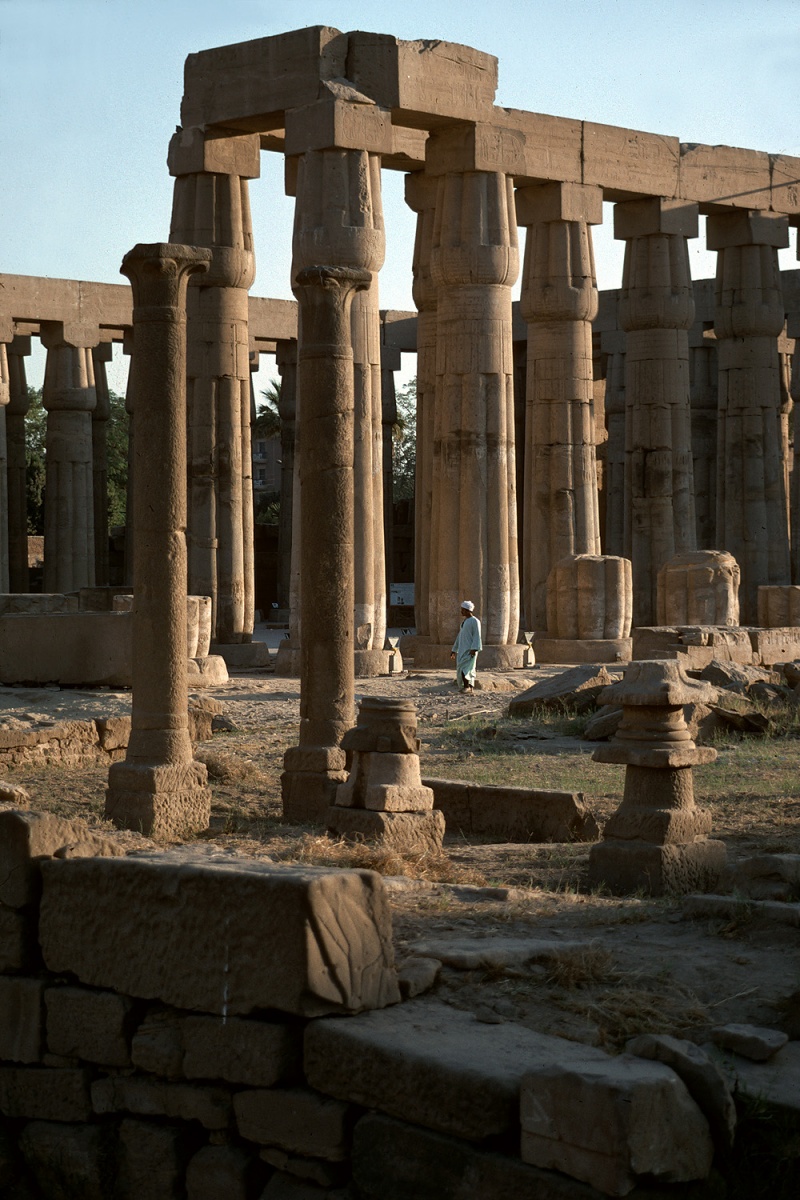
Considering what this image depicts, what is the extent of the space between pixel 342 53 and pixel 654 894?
14504 mm

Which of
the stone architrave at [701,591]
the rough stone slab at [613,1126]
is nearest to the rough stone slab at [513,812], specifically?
the rough stone slab at [613,1126]

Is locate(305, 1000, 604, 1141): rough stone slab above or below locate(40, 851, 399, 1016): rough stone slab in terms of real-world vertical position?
below

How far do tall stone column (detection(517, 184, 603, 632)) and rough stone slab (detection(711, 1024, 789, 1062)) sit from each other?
1846cm

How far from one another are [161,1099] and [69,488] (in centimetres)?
2859

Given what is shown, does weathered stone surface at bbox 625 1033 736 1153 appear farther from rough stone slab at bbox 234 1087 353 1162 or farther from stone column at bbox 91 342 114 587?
stone column at bbox 91 342 114 587

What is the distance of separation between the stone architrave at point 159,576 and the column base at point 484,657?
10.8 metres

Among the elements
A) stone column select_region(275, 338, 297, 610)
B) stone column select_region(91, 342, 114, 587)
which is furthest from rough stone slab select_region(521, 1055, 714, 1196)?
stone column select_region(91, 342, 114, 587)

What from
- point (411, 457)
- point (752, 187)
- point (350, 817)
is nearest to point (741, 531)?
point (752, 187)

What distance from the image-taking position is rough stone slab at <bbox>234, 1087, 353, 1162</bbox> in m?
5.84

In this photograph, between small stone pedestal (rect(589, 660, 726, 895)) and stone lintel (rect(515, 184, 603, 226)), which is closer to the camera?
small stone pedestal (rect(589, 660, 726, 895))

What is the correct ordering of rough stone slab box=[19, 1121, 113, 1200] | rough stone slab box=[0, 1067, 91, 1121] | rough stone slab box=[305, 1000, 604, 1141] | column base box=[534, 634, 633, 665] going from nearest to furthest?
1. rough stone slab box=[305, 1000, 604, 1141]
2. rough stone slab box=[19, 1121, 113, 1200]
3. rough stone slab box=[0, 1067, 91, 1121]
4. column base box=[534, 634, 633, 665]

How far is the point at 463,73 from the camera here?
21594mm

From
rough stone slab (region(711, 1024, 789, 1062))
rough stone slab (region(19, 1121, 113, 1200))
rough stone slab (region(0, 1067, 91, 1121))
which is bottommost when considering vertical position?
rough stone slab (region(19, 1121, 113, 1200))

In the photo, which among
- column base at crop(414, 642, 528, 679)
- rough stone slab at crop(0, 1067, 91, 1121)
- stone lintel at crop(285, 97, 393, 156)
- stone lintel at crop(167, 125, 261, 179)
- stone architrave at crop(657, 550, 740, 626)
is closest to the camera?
rough stone slab at crop(0, 1067, 91, 1121)
